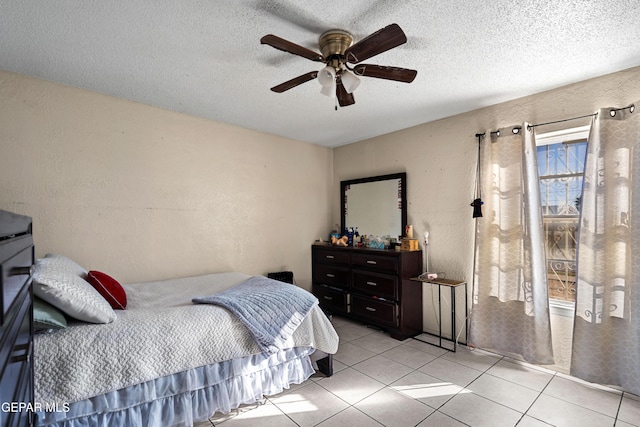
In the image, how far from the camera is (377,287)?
348cm

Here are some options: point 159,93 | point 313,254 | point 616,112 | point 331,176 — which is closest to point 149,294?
point 159,93

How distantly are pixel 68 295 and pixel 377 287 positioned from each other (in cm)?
279

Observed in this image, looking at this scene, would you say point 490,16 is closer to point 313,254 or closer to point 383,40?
point 383,40

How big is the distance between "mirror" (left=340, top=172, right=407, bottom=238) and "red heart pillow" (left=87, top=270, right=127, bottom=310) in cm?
288

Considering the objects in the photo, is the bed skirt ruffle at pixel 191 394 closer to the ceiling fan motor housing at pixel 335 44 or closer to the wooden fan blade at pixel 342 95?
the wooden fan blade at pixel 342 95

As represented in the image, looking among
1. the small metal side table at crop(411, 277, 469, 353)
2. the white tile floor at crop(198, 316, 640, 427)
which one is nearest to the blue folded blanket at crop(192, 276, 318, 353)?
the white tile floor at crop(198, 316, 640, 427)

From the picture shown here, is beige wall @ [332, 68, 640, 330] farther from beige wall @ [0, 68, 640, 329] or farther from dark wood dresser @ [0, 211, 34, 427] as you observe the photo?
dark wood dresser @ [0, 211, 34, 427]

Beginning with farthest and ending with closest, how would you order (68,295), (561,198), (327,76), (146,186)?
(146,186) < (561,198) < (327,76) < (68,295)

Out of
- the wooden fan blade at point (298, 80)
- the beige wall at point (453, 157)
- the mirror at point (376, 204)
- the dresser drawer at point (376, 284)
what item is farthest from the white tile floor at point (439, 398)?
the wooden fan blade at point (298, 80)

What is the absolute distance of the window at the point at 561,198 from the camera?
2.66 m

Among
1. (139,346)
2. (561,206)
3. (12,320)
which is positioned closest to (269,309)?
(139,346)

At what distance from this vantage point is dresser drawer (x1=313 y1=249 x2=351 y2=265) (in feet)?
12.7

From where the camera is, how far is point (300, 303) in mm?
2307

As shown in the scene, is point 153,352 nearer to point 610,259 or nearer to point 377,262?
point 377,262
